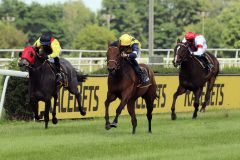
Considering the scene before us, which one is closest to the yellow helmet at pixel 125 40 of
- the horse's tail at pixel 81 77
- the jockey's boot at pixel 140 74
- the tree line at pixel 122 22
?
the jockey's boot at pixel 140 74

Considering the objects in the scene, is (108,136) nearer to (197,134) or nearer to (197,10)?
(197,134)

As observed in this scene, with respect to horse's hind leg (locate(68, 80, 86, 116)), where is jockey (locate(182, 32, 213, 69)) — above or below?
above

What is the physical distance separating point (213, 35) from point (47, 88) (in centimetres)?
8597

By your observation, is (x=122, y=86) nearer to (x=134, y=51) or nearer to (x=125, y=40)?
(x=134, y=51)

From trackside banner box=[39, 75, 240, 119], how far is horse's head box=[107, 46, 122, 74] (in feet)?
12.7

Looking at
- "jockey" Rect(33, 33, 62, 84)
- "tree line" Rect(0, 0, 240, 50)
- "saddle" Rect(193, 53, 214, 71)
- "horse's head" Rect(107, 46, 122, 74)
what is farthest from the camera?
"tree line" Rect(0, 0, 240, 50)

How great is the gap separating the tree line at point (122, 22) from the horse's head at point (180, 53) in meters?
72.3

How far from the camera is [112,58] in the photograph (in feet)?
47.0

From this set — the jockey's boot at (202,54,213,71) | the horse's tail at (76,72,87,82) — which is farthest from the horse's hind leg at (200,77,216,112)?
the horse's tail at (76,72,87,82)

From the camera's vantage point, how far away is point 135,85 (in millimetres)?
15297

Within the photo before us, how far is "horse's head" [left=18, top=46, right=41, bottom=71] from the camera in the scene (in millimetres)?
15102

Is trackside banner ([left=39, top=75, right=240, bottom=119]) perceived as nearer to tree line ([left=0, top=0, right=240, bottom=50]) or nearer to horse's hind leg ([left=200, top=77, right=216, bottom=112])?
horse's hind leg ([left=200, top=77, right=216, bottom=112])

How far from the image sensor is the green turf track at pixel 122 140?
1166 cm

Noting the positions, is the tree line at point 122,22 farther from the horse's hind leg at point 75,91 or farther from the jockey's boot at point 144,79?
the jockey's boot at point 144,79
